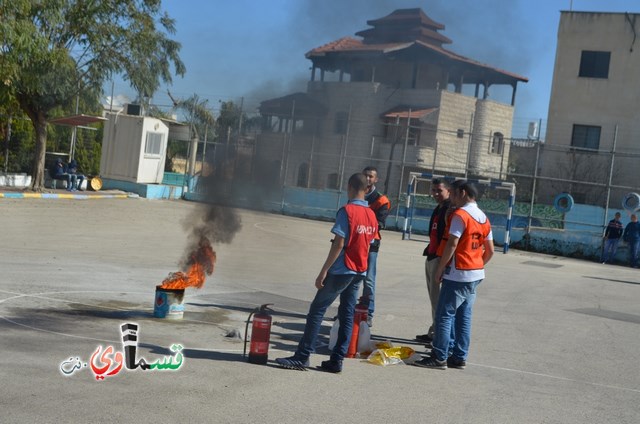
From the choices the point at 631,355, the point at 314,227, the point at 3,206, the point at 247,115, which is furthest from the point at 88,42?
the point at 631,355

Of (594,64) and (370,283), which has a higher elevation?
(594,64)

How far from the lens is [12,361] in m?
6.79

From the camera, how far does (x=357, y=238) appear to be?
7617 millimetres

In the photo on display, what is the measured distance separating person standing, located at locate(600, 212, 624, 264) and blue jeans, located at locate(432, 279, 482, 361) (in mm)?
18754

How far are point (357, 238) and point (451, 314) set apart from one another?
135 cm

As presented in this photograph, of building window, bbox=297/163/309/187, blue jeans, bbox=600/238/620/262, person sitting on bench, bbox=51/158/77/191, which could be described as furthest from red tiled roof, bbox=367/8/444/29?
person sitting on bench, bbox=51/158/77/191

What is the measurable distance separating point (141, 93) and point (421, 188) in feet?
41.4

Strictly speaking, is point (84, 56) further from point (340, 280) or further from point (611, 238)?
point (340, 280)

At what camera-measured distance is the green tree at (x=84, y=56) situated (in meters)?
28.9

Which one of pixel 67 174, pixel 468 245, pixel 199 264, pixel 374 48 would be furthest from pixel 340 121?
pixel 67 174

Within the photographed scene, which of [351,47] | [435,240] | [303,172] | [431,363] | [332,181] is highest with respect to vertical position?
[351,47]

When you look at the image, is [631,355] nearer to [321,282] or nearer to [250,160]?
[321,282]

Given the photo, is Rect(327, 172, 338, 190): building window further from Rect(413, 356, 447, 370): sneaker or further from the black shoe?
Rect(413, 356, 447, 370): sneaker

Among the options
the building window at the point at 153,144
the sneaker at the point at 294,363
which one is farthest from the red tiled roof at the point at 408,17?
the building window at the point at 153,144
